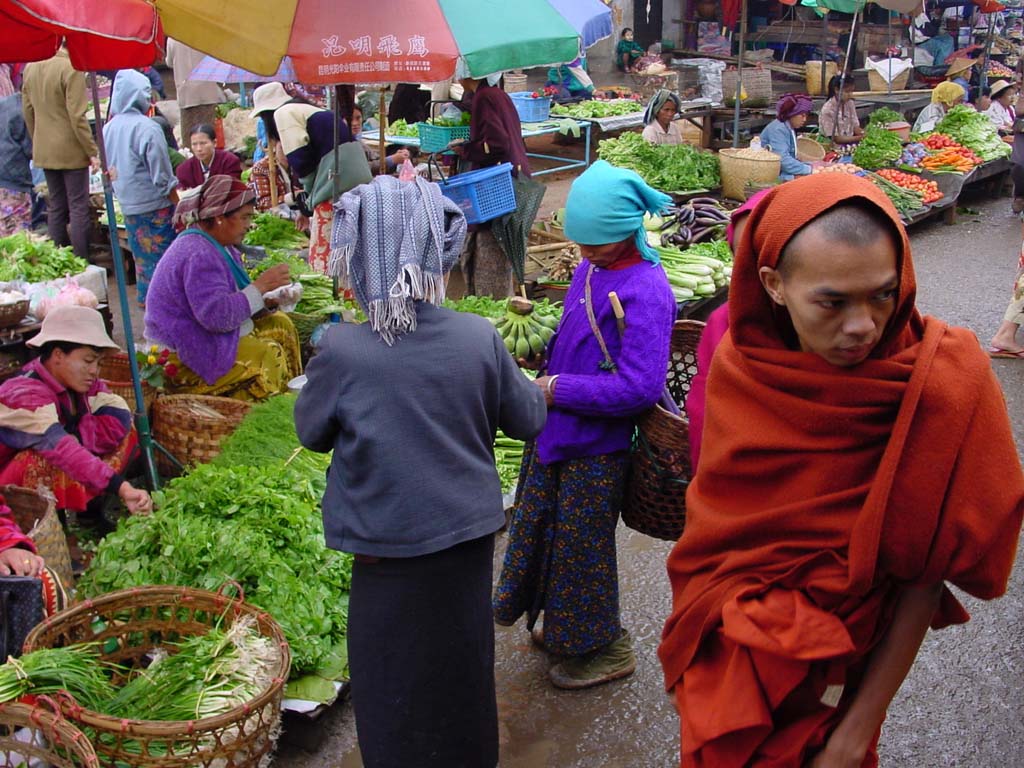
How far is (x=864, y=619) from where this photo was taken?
1658mm

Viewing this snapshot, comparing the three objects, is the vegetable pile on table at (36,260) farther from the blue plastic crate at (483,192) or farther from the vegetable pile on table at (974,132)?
the vegetable pile on table at (974,132)

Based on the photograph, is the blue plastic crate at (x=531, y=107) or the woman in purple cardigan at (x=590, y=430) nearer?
the woman in purple cardigan at (x=590, y=430)

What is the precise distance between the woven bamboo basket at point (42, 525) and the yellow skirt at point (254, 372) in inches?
60.4

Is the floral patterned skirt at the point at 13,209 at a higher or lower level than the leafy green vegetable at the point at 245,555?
higher

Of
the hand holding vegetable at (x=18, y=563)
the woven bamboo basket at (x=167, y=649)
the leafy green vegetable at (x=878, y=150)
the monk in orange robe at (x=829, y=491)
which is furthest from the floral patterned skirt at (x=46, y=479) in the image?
the leafy green vegetable at (x=878, y=150)

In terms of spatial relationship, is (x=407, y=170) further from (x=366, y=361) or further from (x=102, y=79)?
(x=102, y=79)

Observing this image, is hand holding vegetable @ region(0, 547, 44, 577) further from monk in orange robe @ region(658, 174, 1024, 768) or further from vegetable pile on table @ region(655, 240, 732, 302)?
vegetable pile on table @ region(655, 240, 732, 302)

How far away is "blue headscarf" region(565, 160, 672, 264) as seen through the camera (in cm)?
291

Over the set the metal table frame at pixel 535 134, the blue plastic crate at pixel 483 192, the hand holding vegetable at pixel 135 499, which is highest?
the metal table frame at pixel 535 134

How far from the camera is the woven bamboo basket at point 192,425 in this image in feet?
15.3

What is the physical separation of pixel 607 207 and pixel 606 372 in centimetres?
53

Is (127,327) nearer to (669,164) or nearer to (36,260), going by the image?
(36,260)

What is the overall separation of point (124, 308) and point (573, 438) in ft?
7.69

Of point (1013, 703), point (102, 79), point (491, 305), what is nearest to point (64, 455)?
point (491, 305)
